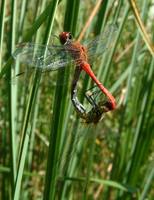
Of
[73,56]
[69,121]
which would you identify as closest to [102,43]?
[73,56]

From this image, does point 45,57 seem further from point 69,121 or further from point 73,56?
point 69,121

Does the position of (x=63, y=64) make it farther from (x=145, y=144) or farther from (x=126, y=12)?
(x=145, y=144)

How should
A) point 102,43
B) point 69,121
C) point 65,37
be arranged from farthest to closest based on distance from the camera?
1. point 69,121
2. point 102,43
3. point 65,37

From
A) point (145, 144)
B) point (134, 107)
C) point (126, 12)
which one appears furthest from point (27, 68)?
point (134, 107)

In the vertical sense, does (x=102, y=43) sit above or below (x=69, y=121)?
above

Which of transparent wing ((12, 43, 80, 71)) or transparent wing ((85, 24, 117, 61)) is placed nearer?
transparent wing ((12, 43, 80, 71))

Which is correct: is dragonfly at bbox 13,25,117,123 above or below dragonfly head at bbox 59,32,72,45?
below

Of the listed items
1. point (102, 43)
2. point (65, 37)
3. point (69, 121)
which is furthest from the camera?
point (69, 121)
